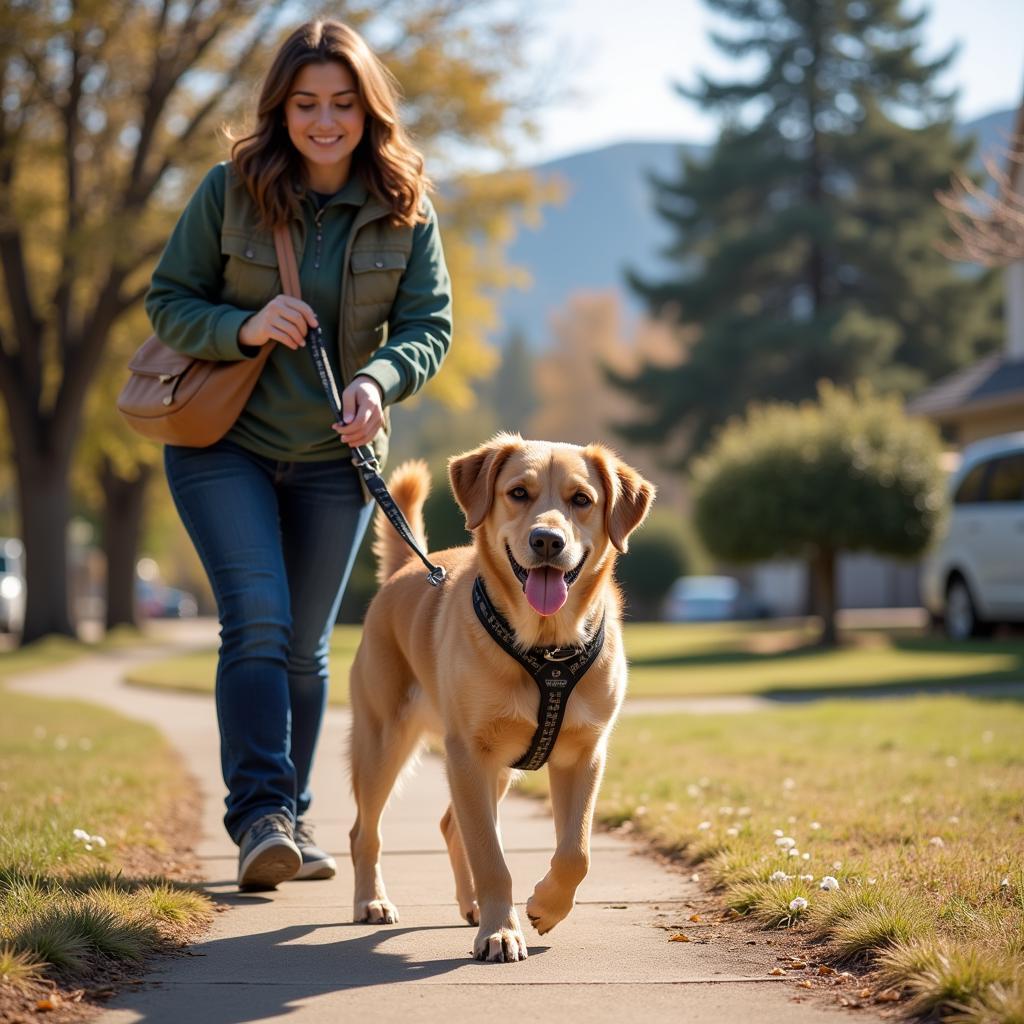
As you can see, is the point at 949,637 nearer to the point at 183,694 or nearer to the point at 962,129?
the point at 183,694

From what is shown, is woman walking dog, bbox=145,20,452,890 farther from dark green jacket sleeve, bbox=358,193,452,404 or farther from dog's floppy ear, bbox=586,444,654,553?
dog's floppy ear, bbox=586,444,654,553

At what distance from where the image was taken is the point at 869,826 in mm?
5438

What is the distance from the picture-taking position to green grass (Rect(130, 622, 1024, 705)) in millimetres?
14277

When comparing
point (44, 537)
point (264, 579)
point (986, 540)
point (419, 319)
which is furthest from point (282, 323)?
point (44, 537)

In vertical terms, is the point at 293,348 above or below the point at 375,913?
above

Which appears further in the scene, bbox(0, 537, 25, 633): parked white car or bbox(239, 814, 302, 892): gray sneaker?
bbox(0, 537, 25, 633): parked white car

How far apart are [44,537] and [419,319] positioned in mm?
17887

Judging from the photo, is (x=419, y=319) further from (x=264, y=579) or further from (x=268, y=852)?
(x=268, y=852)

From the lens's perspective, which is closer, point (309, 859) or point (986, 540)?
point (309, 859)

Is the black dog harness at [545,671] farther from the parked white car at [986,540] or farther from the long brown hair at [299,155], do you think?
the parked white car at [986,540]

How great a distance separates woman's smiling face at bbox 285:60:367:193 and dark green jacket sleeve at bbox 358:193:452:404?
16.5 inches

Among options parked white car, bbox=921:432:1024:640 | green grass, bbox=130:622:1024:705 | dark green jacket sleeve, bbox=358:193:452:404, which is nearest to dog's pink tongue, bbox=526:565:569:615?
dark green jacket sleeve, bbox=358:193:452:404

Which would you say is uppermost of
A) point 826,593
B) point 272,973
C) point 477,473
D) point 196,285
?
point 196,285

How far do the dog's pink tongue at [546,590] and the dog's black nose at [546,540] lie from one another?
55mm
